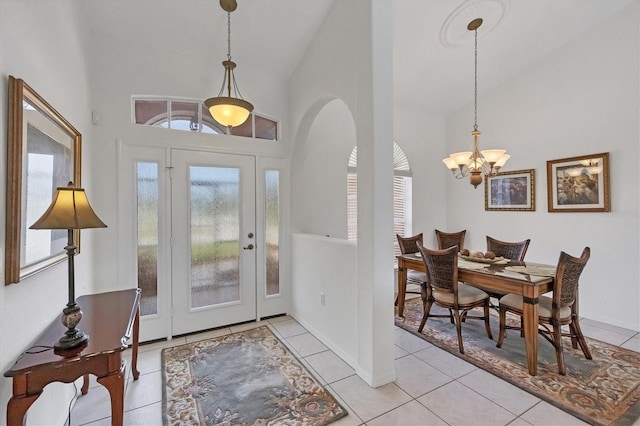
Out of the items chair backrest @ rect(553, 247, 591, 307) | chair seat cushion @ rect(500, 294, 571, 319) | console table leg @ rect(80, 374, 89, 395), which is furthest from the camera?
chair seat cushion @ rect(500, 294, 571, 319)

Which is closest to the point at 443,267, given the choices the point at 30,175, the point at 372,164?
the point at 372,164

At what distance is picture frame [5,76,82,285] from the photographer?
1331 millimetres

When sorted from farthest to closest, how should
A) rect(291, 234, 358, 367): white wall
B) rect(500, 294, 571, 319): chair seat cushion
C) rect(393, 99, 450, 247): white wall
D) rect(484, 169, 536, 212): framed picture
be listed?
1. rect(393, 99, 450, 247): white wall
2. rect(484, 169, 536, 212): framed picture
3. rect(291, 234, 358, 367): white wall
4. rect(500, 294, 571, 319): chair seat cushion

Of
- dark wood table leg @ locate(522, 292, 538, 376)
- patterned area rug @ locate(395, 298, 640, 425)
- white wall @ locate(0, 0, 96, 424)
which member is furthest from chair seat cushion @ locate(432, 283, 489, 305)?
white wall @ locate(0, 0, 96, 424)

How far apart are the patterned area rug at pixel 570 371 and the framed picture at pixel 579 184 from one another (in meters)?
1.66

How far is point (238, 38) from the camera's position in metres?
3.10

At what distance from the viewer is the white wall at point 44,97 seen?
130cm

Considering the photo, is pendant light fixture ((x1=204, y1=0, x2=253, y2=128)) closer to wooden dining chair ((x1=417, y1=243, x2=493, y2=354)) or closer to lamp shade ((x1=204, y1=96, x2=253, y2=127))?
lamp shade ((x1=204, y1=96, x2=253, y2=127))

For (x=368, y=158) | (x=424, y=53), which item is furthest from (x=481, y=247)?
(x=368, y=158)

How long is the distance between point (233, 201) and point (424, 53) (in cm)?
304

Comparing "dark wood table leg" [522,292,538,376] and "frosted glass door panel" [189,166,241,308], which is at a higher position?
"frosted glass door panel" [189,166,241,308]

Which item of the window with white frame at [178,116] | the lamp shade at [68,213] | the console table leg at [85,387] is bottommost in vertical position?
the console table leg at [85,387]

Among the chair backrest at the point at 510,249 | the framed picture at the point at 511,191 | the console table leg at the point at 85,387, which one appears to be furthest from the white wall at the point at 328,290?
the framed picture at the point at 511,191

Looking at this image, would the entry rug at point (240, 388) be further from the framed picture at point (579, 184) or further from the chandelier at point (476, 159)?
the framed picture at point (579, 184)
